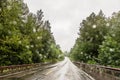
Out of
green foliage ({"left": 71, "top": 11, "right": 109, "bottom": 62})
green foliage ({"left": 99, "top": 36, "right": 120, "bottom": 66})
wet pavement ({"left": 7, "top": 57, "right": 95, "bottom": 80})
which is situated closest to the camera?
wet pavement ({"left": 7, "top": 57, "right": 95, "bottom": 80})

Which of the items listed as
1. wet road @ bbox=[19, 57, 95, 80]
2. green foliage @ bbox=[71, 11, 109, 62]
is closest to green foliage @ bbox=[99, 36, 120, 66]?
wet road @ bbox=[19, 57, 95, 80]

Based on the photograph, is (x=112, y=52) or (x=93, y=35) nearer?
(x=112, y=52)

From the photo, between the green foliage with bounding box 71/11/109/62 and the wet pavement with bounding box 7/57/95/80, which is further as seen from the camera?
the green foliage with bounding box 71/11/109/62

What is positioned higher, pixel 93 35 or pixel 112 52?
pixel 93 35

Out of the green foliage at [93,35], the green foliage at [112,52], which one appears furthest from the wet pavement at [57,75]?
the green foliage at [93,35]

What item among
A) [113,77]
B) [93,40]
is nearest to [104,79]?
[113,77]

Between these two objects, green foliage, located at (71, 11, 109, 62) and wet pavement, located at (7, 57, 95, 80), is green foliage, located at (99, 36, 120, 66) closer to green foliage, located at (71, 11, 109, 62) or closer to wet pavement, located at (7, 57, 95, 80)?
wet pavement, located at (7, 57, 95, 80)

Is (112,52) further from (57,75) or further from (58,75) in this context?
(57,75)

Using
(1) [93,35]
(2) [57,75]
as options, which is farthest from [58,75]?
(1) [93,35]

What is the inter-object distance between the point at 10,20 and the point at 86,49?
1405 inches

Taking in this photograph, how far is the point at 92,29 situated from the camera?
228ft

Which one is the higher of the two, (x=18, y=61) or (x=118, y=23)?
(x=118, y=23)

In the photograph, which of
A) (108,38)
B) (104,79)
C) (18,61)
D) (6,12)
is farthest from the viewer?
(18,61)

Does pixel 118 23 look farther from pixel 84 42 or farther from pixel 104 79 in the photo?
pixel 84 42
